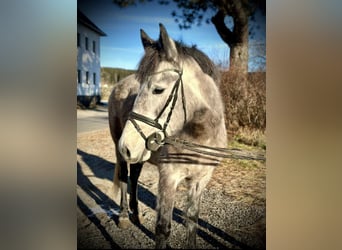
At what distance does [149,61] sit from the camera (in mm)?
1549

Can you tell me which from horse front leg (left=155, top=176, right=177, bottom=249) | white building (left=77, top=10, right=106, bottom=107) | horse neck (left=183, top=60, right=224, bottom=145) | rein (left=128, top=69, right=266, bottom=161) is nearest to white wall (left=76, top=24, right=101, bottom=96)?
white building (left=77, top=10, right=106, bottom=107)

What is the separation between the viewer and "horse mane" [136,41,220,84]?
5.08 ft

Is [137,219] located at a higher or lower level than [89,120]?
lower

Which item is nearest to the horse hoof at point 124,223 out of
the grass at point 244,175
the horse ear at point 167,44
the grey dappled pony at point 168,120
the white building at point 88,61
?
the grey dappled pony at point 168,120

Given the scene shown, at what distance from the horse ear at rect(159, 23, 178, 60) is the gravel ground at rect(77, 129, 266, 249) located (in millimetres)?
464

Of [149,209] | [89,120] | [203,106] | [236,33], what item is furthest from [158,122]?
[236,33]

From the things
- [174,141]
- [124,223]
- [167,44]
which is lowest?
[124,223]

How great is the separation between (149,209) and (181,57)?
0.73 meters

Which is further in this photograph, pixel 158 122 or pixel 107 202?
pixel 107 202

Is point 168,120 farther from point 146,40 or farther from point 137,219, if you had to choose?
point 137,219

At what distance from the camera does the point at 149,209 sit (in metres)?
1.62

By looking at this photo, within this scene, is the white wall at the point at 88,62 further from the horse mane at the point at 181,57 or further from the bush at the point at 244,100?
the bush at the point at 244,100

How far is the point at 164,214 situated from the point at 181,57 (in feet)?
2.41
